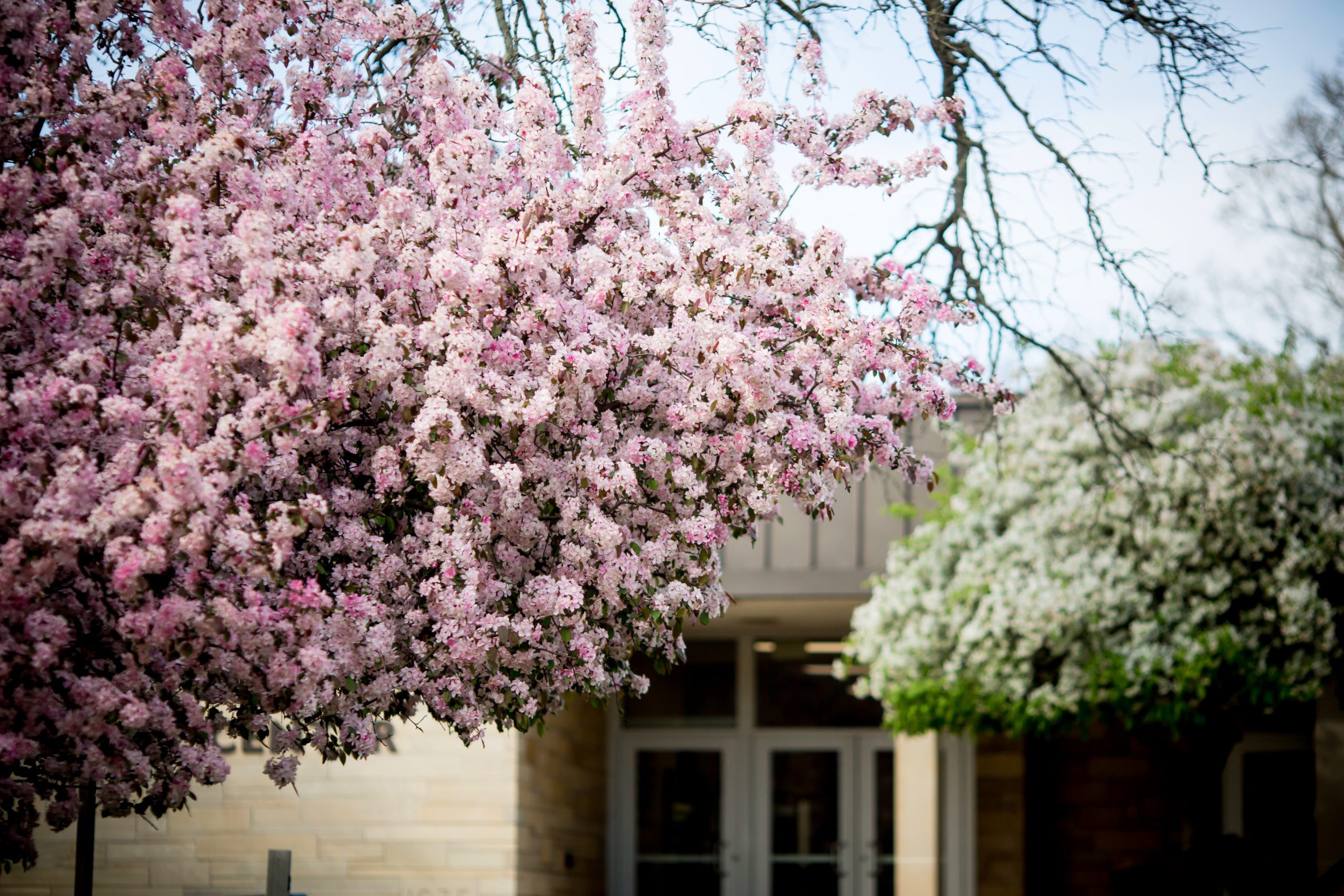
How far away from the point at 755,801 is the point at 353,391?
10.1 metres

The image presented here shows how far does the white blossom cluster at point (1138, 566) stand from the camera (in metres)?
8.34

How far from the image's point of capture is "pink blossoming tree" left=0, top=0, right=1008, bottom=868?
344cm

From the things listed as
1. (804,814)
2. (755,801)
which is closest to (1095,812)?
(804,814)

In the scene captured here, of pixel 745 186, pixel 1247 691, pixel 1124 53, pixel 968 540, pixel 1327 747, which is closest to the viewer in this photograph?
pixel 745 186

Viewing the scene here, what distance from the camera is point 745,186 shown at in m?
4.59

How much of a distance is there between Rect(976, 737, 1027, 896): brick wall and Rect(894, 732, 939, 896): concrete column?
2584 mm

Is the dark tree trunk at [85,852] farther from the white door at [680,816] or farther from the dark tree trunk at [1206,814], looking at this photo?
the white door at [680,816]

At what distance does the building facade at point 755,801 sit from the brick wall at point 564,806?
0.03 meters

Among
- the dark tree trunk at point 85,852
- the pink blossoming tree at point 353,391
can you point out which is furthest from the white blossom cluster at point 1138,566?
the dark tree trunk at point 85,852

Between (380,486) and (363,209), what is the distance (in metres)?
0.96

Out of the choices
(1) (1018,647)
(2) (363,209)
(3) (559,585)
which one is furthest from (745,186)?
(1) (1018,647)

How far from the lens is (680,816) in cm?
1330

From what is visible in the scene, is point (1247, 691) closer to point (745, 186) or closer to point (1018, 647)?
point (1018, 647)

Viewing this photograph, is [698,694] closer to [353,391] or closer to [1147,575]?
[1147,575]
